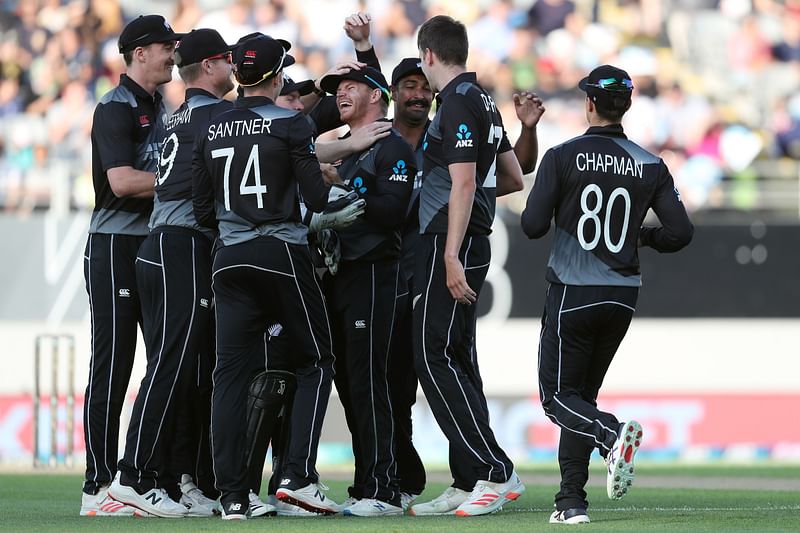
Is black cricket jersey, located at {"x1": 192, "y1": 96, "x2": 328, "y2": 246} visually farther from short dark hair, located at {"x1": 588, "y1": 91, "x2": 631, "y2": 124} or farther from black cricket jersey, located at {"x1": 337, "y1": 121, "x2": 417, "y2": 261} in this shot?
short dark hair, located at {"x1": 588, "y1": 91, "x2": 631, "y2": 124}

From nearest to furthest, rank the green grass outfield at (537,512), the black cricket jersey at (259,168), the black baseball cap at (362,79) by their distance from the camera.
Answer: the green grass outfield at (537,512), the black cricket jersey at (259,168), the black baseball cap at (362,79)

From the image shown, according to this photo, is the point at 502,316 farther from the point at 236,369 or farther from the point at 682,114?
the point at 236,369

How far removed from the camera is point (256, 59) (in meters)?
6.89

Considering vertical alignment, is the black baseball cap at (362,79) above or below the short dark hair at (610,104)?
above

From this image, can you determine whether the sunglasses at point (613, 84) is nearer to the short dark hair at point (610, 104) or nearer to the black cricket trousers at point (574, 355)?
the short dark hair at point (610, 104)

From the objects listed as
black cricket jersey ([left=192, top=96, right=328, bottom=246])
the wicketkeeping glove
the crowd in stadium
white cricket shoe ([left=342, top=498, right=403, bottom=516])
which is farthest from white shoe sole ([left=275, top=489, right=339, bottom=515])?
the crowd in stadium

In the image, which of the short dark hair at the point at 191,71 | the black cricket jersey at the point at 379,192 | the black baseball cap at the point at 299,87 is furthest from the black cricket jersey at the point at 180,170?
the black baseball cap at the point at 299,87

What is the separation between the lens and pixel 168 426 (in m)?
7.34

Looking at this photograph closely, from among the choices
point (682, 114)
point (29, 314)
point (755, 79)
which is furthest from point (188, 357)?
point (755, 79)

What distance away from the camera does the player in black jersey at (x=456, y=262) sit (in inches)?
275

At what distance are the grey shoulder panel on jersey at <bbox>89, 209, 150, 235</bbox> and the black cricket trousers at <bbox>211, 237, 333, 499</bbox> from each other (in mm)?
1002

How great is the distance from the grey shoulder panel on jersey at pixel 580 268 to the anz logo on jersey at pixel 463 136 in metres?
0.66

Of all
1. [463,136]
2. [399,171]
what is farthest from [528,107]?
[399,171]

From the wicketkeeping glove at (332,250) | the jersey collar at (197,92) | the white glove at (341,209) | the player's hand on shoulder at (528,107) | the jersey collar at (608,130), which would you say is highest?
the jersey collar at (197,92)
